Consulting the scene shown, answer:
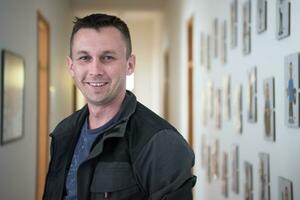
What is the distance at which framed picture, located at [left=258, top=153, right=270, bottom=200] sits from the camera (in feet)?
8.23

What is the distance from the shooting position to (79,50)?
1420mm

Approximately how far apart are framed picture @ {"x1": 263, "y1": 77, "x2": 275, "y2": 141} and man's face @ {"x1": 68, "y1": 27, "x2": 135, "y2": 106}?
1.14m

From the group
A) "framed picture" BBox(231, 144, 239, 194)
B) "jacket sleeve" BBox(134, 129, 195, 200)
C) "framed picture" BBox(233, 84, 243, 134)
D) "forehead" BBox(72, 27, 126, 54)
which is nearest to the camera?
"jacket sleeve" BBox(134, 129, 195, 200)

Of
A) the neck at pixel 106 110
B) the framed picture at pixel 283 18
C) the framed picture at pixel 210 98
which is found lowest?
the neck at pixel 106 110

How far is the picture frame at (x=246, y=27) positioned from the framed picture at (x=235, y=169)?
2.12ft

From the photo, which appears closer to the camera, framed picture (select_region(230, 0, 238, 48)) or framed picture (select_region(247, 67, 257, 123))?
framed picture (select_region(247, 67, 257, 123))

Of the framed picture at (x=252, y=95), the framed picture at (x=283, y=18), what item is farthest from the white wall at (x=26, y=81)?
the framed picture at (x=283, y=18)

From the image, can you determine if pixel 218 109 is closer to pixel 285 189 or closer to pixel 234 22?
pixel 234 22

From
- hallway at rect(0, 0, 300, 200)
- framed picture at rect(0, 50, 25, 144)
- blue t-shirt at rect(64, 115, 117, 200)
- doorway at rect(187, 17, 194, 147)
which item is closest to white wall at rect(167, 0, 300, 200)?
hallway at rect(0, 0, 300, 200)

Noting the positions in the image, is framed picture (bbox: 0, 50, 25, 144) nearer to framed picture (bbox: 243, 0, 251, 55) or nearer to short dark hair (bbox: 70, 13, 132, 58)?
framed picture (bbox: 243, 0, 251, 55)

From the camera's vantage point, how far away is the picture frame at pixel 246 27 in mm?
2885

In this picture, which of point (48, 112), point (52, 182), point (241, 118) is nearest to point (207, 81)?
point (241, 118)

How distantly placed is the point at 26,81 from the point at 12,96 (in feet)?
2.42

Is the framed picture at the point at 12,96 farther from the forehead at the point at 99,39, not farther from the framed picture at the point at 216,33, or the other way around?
the forehead at the point at 99,39
